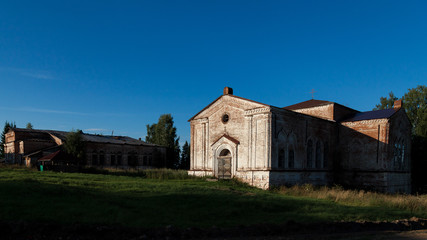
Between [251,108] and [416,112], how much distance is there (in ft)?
92.8

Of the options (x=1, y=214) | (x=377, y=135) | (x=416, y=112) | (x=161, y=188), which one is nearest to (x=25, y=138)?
(x=161, y=188)

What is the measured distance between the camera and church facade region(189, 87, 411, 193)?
70.5ft

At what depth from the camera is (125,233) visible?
8594 mm

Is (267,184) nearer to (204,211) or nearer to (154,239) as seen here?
(204,211)

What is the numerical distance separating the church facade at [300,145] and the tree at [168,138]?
928 inches

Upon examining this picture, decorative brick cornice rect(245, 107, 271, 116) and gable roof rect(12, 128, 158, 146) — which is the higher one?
decorative brick cornice rect(245, 107, 271, 116)

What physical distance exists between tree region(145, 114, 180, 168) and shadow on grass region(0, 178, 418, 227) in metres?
34.9

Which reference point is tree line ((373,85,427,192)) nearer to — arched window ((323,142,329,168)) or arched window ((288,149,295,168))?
arched window ((323,142,329,168))

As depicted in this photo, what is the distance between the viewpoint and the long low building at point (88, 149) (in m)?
35.3

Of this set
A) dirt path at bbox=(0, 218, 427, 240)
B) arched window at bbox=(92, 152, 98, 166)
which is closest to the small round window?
dirt path at bbox=(0, 218, 427, 240)

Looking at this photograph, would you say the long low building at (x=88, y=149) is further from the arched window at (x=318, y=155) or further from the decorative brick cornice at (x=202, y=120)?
the arched window at (x=318, y=155)

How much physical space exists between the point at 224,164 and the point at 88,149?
2045 cm

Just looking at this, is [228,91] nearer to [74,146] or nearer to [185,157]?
[74,146]

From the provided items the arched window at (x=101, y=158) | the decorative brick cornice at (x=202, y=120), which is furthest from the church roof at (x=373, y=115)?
the arched window at (x=101, y=158)
